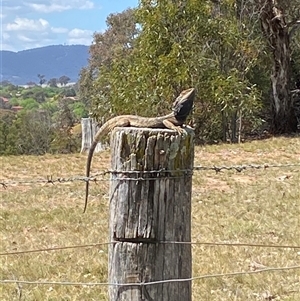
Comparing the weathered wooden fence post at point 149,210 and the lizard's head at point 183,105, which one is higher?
the lizard's head at point 183,105

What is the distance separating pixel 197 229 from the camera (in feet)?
19.5

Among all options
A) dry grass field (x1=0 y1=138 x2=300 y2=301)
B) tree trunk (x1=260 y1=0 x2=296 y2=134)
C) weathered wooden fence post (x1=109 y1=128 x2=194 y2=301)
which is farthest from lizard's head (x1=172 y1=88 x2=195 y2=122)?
tree trunk (x1=260 y1=0 x2=296 y2=134)

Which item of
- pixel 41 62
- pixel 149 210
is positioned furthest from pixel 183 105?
pixel 41 62

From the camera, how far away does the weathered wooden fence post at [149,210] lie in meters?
2.26

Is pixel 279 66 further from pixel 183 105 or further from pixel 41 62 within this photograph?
pixel 41 62

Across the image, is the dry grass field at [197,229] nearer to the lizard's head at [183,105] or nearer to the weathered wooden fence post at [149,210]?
the lizard's head at [183,105]

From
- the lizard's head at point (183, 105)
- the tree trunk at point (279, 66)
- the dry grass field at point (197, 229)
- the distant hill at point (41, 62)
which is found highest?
the distant hill at point (41, 62)

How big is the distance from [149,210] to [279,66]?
11530 mm

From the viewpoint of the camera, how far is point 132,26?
1046 inches

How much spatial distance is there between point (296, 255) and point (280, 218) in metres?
1.24

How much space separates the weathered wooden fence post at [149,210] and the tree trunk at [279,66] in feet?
36.5

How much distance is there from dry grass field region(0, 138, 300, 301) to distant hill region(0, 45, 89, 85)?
444ft

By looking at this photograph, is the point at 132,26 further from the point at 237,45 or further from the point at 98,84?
the point at 237,45

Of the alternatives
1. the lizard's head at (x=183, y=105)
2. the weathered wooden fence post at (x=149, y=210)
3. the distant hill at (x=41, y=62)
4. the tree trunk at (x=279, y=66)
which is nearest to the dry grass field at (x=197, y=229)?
the lizard's head at (x=183, y=105)
